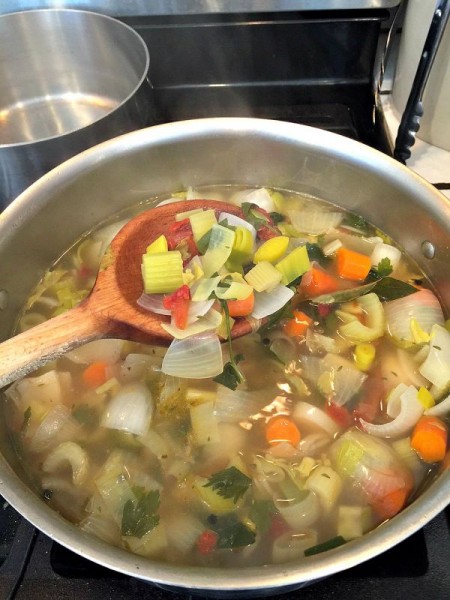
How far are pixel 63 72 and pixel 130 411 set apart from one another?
1.49 metres

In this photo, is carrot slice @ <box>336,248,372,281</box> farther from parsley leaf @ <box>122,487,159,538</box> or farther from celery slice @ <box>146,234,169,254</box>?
parsley leaf @ <box>122,487,159,538</box>

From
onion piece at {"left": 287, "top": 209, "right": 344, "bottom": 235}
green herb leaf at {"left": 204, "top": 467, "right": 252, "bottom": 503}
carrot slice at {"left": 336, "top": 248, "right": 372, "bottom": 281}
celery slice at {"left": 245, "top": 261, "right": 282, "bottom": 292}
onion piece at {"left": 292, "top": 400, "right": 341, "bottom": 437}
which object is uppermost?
celery slice at {"left": 245, "top": 261, "right": 282, "bottom": 292}

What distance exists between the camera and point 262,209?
4.99 feet

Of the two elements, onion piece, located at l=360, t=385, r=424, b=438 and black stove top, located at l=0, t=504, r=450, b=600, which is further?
onion piece, located at l=360, t=385, r=424, b=438

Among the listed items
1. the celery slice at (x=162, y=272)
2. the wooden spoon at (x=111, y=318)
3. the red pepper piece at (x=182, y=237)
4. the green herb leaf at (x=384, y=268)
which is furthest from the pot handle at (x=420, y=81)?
the celery slice at (x=162, y=272)

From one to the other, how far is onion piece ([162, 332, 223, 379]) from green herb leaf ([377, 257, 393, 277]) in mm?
534

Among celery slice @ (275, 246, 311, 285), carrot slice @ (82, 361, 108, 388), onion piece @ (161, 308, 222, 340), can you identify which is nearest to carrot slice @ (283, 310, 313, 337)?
celery slice @ (275, 246, 311, 285)

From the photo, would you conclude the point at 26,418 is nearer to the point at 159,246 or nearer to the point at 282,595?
the point at 159,246

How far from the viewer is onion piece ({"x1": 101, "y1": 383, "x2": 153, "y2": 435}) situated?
3.94ft

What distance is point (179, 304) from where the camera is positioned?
47.4 inches

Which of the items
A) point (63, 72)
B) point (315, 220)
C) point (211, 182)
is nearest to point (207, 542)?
point (315, 220)

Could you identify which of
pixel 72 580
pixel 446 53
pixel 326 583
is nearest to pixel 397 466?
pixel 326 583

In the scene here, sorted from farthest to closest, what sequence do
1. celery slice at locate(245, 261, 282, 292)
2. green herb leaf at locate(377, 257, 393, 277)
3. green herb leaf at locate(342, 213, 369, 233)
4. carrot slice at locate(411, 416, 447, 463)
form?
green herb leaf at locate(342, 213, 369, 233) < green herb leaf at locate(377, 257, 393, 277) < celery slice at locate(245, 261, 282, 292) < carrot slice at locate(411, 416, 447, 463)

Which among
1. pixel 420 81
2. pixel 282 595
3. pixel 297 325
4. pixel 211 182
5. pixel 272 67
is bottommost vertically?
pixel 282 595
